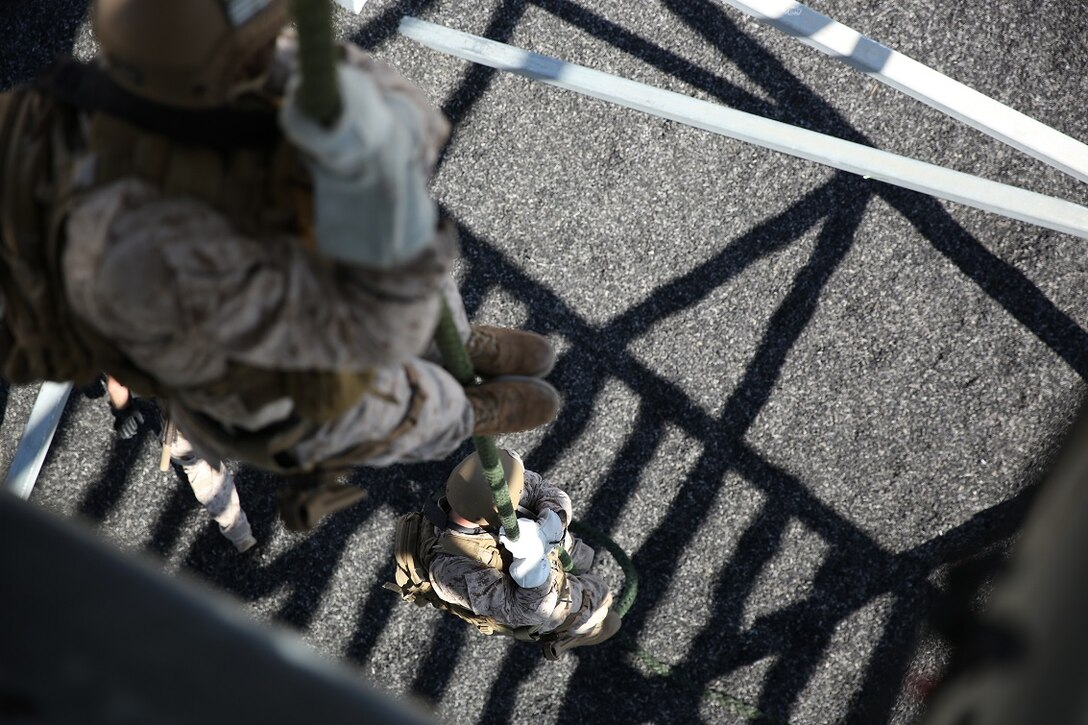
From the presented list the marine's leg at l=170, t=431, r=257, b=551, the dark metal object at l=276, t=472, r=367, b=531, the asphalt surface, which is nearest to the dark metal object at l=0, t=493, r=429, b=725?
the dark metal object at l=276, t=472, r=367, b=531

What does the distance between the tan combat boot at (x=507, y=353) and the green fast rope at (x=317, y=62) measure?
82 cm

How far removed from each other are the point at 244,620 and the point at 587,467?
2.21 m

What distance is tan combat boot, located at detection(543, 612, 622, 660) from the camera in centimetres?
224

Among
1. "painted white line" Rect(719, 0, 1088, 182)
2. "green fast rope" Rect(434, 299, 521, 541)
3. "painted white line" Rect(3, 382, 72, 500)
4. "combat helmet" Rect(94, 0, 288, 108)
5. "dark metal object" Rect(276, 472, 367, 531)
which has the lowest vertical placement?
"painted white line" Rect(3, 382, 72, 500)

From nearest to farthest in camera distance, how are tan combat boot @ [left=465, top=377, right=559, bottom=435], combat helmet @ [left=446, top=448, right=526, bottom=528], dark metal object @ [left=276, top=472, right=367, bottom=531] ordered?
dark metal object @ [left=276, top=472, right=367, bottom=531]
tan combat boot @ [left=465, top=377, right=559, bottom=435]
combat helmet @ [left=446, top=448, right=526, bottom=528]

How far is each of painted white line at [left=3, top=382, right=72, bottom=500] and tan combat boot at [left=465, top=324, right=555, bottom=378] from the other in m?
1.58

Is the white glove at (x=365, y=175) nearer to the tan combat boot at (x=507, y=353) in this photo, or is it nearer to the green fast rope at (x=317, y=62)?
the green fast rope at (x=317, y=62)

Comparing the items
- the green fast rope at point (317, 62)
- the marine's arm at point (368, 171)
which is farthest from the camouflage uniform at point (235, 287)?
the green fast rope at point (317, 62)

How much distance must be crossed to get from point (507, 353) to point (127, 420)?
1.38 m

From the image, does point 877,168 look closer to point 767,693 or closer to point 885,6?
point 885,6

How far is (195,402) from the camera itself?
4.11ft

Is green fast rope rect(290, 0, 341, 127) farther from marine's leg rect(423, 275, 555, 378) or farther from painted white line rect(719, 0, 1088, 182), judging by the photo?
painted white line rect(719, 0, 1088, 182)

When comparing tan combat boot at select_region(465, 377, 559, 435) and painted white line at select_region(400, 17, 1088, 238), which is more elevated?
painted white line at select_region(400, 17, 1088, 238)

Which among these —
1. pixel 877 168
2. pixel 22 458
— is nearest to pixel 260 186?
pixel 877 168
